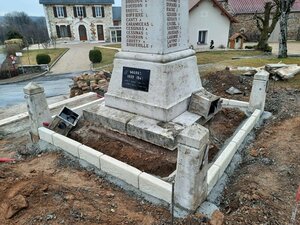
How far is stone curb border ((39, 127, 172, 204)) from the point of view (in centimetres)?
351

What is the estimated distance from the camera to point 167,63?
4637mm

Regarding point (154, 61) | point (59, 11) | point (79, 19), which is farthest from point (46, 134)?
point (59, 11)

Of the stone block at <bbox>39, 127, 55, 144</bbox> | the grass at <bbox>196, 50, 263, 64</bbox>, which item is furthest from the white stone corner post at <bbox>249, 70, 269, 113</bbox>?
the grass at <bbox>196, 50, 263, 64</bbox>

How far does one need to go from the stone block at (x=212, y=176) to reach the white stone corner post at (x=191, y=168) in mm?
246

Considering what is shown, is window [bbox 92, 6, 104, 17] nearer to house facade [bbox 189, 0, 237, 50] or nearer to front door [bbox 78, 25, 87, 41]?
front door [bbox 78, 25, 87, 41]

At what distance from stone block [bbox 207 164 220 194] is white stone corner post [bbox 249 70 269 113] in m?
3.07

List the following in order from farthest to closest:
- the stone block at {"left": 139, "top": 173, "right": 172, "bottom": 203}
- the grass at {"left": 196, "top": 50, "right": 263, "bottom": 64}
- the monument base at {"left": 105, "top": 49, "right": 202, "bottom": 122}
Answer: the grass at {"left": 196, "top": 50, "right": 263, "bottom": 64}
the monument base at {"left": 105, "top": 49, "right": 202, "bottom": 122}
the stone block at {"left": 139, "top": 173, "right": 172, "bottom": 203}

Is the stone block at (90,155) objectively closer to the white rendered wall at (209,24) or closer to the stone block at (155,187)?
the stone block at (155,187)

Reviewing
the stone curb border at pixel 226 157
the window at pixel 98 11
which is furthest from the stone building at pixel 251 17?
the stone curb border at pixel 226 157

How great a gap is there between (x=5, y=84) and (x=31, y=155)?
16378 mm

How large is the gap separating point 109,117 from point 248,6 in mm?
34995

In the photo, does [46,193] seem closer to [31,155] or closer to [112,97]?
[31,155]

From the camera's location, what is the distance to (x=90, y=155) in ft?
14.1

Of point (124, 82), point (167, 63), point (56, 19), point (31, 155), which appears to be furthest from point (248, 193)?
point (56, 19)
